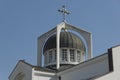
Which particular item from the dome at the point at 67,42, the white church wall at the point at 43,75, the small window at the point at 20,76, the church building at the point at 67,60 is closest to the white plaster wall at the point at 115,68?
the church building at the point at 67,60

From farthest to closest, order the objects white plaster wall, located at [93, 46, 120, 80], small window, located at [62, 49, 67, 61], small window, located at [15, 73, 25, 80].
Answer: small window, located at [62, 49, 67, 61]
small window, located at [15, 73, 25, 80]
white plaster wall, located at [93, 46, 120, 80]

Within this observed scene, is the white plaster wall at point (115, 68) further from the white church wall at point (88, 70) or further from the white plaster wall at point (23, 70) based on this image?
the white plaster wall at point (23, 70)

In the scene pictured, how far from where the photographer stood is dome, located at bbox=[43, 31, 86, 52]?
36.1 m

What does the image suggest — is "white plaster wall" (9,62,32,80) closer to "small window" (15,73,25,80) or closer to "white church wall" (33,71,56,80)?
"small window" (15,73,25,80)

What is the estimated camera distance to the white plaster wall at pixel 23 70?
3036cm

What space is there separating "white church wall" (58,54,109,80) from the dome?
18.2 feet

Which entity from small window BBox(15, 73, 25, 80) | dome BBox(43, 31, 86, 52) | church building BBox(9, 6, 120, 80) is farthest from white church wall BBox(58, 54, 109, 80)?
dome BBox(43, 31, 86, 52)

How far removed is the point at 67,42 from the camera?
36156mm

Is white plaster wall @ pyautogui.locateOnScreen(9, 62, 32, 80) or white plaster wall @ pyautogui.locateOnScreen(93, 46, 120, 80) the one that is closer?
white plaster wall @ pyautogui.locateOnScreen(93, 46, 120, 80)

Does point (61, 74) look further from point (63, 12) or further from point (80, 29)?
point (63, 12)

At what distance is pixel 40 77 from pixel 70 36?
25.2 ft

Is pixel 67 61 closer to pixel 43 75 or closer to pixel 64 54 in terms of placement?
pixel 64 54

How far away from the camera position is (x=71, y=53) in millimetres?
36281

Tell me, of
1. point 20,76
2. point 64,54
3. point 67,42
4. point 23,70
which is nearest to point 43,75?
point 23,70
